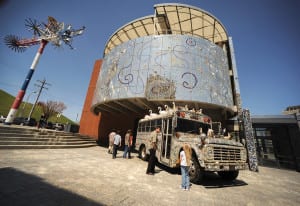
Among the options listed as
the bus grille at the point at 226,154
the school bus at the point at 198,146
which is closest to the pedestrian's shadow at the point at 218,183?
the school bus at the point at 198,146

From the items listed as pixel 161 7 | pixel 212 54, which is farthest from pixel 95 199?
pixel 161 7

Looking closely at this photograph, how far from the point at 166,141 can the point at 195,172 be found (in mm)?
2057

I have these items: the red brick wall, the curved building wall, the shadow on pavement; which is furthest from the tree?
the shadow on pavement

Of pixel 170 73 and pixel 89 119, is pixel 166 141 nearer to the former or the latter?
pixel 170 73

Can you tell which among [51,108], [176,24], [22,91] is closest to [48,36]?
[22,91]

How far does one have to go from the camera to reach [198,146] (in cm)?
542

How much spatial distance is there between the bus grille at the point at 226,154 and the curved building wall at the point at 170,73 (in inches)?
261

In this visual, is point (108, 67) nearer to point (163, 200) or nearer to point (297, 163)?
point (163, 200)

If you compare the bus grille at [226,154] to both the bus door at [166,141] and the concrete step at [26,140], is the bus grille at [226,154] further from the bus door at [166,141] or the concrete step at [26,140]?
the concrete step at [26,140]

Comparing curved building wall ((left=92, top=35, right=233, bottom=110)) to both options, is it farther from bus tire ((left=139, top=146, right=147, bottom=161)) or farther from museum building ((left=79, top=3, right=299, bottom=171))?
bus tire ((left=139, top=146, right=147, bottom=161))

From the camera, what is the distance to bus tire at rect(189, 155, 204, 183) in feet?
17.3

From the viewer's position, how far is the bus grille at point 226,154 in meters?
5.27

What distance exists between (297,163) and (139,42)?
20.2 meters

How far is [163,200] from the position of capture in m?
3.73
